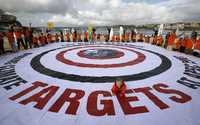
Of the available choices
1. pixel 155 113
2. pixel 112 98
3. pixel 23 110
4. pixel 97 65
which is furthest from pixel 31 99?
pixel 97 65

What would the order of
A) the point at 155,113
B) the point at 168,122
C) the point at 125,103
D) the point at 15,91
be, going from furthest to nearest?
the point at 15,91 < the point at 125,103 < the point at 155,113 < the point at 168,122

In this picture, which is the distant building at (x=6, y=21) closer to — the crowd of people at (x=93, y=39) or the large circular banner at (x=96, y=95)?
the crowd of people at (x=93, y=39)

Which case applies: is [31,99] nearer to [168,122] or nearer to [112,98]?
[112,98]

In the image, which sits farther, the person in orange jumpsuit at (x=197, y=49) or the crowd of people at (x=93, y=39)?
the crowd of people at (x=93, y=39)

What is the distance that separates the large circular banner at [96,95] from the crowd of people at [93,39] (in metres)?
4.83

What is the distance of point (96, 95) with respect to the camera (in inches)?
182

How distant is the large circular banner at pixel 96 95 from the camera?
11.7 ft

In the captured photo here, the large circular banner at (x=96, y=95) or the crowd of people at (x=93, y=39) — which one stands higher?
the crowd of people at (x=93, y=39)

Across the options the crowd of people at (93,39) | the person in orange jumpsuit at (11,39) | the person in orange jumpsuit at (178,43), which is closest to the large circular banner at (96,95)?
the person in orange jumpsuit at (11,39)

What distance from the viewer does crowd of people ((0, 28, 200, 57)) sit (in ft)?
37.7

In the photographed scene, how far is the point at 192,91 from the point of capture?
4.96 metres

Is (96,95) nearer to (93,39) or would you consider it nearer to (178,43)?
Result: (178,43)

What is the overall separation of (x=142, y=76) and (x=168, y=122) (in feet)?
9.76

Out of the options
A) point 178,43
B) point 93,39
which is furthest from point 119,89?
point 93,39
